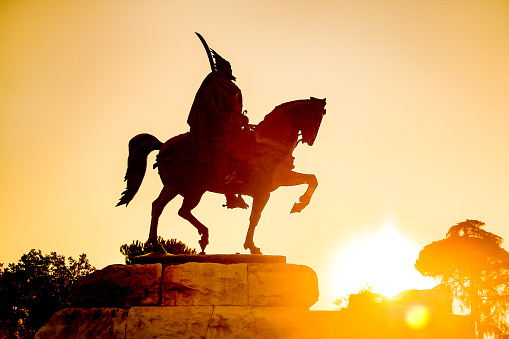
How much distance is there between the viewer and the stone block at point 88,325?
552 cm

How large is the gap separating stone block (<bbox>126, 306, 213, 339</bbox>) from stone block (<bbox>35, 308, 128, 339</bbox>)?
14 cm

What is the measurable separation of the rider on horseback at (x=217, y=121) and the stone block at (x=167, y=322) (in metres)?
2.04

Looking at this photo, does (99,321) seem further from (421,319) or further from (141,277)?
(421,319)

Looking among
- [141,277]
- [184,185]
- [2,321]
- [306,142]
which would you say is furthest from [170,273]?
[2,321]

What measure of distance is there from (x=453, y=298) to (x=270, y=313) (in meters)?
37.8

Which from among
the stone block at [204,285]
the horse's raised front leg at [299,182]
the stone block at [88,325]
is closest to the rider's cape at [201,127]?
the horse's raised front leg at [299,182]

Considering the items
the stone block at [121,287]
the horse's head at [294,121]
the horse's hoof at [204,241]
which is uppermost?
the horse's head at [294,121]

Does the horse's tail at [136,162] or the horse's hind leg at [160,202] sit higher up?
the horse's tail at [136,162]

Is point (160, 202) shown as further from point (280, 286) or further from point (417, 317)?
point (417, 317)

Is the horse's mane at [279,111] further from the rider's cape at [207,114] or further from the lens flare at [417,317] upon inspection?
the lens flare at [417,317]

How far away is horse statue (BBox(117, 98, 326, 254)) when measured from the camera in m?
6.95

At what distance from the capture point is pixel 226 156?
6.81m

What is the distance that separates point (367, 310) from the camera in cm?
3453

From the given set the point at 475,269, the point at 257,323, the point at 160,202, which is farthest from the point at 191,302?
the point at 475,269
